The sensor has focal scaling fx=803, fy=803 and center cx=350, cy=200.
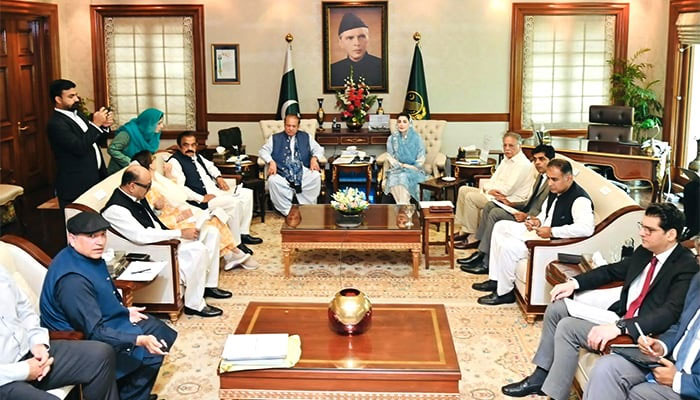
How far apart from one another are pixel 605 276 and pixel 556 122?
6334 millimetres

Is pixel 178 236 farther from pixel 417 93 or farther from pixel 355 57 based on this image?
pixel 355 57

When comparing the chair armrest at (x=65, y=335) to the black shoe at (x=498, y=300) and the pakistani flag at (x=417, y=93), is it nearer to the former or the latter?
the black shoe at (x=498, y=300)

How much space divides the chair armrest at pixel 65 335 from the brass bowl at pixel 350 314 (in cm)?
128

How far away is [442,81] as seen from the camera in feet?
33.6

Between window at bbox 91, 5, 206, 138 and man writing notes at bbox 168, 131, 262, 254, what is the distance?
2918mm

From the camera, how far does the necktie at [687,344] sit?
11.3ft

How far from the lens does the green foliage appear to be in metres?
9.91

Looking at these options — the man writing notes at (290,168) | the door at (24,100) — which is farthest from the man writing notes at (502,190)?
the door at (24,100)

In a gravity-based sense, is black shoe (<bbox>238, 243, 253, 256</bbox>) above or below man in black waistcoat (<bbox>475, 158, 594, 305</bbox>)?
below

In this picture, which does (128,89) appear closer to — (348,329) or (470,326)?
(470,326)

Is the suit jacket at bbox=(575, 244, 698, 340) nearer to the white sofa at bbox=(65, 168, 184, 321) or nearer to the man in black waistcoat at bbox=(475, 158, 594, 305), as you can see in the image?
the man in black waistcoat at bbox=(475, 158, 594, 305)

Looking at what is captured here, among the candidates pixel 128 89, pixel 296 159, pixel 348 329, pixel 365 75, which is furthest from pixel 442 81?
pixel 348 329

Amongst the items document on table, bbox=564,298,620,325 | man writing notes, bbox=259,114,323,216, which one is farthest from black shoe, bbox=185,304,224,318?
man writing notes, bbox=259,114,323,216

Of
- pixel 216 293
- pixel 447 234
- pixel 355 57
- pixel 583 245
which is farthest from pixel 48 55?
pixel 583 245
